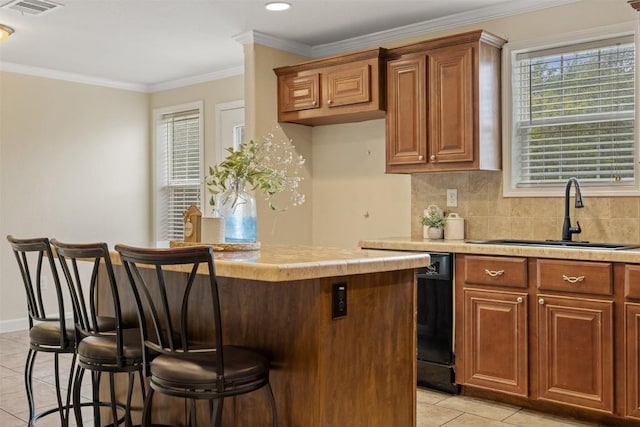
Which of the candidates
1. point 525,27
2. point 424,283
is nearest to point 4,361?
point 424,283

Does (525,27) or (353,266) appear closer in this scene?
(353,266)

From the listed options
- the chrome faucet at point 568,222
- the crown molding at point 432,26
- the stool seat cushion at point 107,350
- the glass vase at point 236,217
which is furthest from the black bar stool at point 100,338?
the crown molding at point 432,26

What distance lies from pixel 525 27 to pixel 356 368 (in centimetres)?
280

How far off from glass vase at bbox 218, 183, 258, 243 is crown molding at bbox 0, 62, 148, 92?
4047 millimetres

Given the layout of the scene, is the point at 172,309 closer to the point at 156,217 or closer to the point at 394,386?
the point at 394,386

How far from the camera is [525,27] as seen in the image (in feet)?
13.3

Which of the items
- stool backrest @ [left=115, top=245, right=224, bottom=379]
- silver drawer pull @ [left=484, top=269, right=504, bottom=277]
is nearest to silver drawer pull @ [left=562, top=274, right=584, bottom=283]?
silver drawer pull @ [left=484, top=269, right=504, bottom=277]

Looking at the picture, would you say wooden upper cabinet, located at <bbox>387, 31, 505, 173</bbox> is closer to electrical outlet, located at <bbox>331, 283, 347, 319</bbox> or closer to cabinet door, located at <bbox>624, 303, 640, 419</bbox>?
cabinet door, located at <bbox>624, 303, 640, 419</bbox>

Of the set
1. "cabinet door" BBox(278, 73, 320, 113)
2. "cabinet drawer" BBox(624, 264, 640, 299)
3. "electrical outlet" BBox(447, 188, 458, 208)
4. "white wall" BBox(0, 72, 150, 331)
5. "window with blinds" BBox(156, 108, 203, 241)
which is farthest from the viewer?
"window with blinds" BBox(156, 108, 203, 241)

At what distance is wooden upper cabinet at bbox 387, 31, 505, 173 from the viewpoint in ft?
13.0

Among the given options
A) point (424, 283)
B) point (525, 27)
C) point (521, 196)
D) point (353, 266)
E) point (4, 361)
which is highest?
point (525, 27)

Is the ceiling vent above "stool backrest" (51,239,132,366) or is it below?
above

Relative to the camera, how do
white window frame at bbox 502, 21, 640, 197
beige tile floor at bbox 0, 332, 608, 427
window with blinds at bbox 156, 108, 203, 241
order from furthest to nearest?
window with blinds at bbox 156, 108, 203, 241
white window frame at bbox 502, 21, 640, 197
beige tile floor at bbox 0, 332, 608, 427

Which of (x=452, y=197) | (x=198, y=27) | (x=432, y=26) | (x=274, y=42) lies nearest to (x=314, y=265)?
(x=452, y=197)
